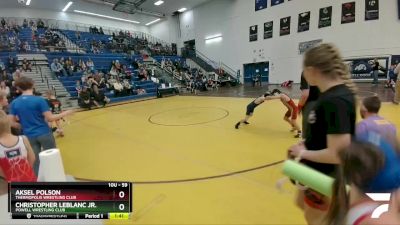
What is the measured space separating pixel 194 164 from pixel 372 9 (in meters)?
17.6

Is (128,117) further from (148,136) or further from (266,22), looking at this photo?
(266,22)

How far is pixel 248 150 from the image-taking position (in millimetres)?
4859

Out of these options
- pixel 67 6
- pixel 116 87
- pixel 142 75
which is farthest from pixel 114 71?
pixel 67 6

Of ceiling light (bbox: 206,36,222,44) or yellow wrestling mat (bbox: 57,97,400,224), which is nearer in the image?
yellow wrestling mat (bbox: 57,97,400,224)

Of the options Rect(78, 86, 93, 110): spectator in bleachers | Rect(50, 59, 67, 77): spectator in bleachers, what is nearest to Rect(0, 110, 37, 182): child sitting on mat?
Rect(78, 86, 93, 110): spectator in bleachers

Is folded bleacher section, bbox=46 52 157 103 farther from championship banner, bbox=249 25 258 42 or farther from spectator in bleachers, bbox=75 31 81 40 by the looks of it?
championship banner, bbox=249 25 258 42

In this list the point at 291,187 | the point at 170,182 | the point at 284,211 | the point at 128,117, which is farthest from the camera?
the point at 128,117

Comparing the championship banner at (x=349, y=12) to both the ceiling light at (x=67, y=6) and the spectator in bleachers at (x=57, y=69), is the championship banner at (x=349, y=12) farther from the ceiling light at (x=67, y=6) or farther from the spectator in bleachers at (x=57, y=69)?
the ceiling light at (x=67, y=6)

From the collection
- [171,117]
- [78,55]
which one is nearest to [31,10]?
[78,55]

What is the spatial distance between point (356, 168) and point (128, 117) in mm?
9199

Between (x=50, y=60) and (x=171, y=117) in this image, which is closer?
(x=171, y=117)

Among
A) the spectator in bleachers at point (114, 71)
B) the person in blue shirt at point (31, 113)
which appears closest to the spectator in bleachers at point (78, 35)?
the spectator in bleachers at point (114, 71)

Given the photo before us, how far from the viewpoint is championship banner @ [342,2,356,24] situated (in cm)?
1652

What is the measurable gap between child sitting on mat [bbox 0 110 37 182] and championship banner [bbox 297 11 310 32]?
66.5 feet
